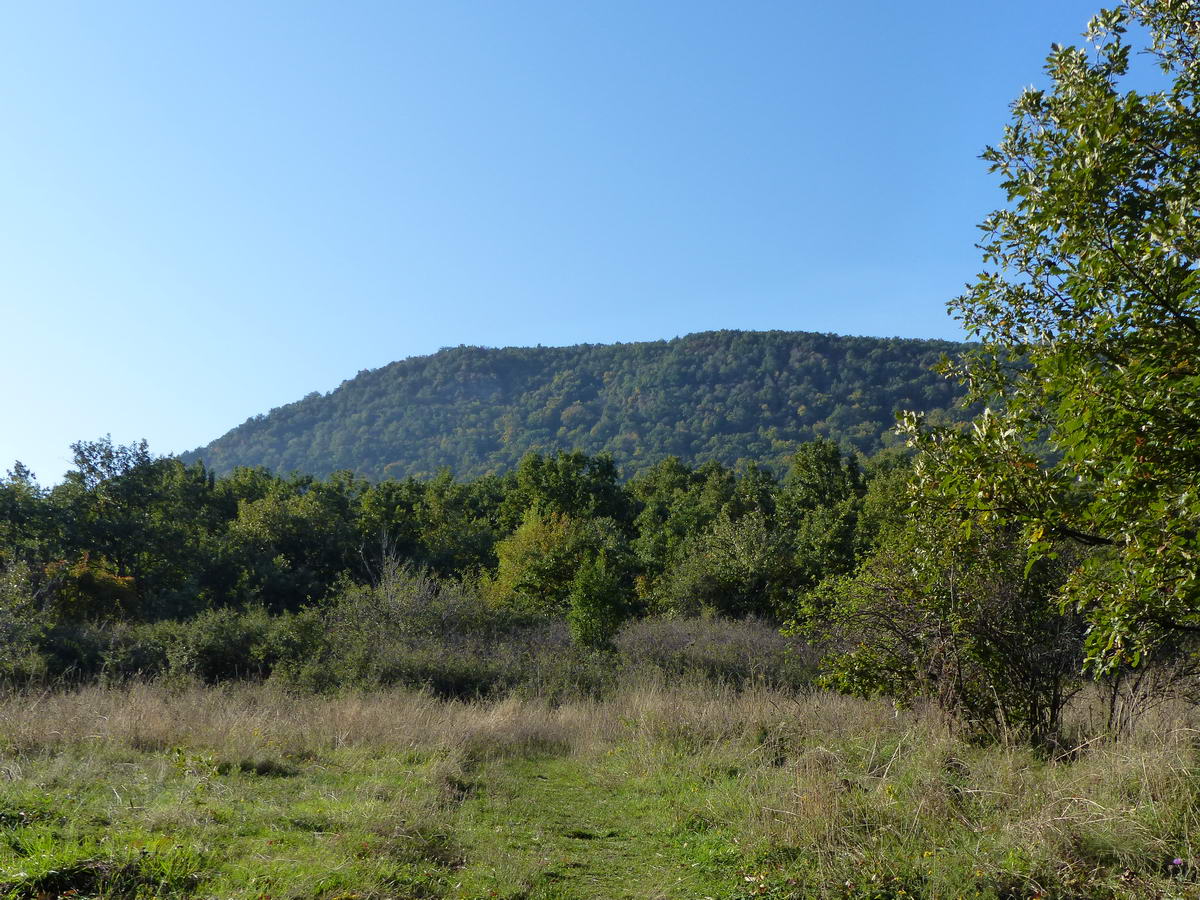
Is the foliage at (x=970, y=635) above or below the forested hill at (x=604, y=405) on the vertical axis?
below

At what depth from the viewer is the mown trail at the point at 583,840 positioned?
5.69m

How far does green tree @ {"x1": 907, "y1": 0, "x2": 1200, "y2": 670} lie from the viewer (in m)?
4.18

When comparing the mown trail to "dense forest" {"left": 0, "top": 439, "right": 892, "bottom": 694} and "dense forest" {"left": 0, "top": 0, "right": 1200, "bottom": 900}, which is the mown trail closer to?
"dense forest" {"left": 0, "top": 0, "right": 1200, "bottom": 900}

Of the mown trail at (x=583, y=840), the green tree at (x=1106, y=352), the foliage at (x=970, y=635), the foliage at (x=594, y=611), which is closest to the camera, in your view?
the green tree at (x=1106, y=352)

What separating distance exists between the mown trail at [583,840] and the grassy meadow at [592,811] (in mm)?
30

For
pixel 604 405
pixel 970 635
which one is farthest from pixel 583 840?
pixel 604 405

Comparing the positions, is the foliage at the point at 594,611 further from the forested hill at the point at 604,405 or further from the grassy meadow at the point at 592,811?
the forested hill at the point at 604,405

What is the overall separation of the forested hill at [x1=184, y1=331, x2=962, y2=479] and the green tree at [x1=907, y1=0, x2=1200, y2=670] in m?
73.6

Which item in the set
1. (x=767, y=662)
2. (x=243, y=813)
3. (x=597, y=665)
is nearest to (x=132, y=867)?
(x=243, y=813)

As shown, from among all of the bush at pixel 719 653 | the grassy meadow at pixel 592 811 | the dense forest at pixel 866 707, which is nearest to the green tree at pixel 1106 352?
the dense forest at pixel 866 707

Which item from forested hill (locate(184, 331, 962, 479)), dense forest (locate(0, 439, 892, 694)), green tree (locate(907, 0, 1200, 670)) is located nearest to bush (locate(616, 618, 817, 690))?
dense forest (locate(0, 439, 892, 694))

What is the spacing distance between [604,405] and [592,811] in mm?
104653

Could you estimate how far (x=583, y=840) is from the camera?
716 centimetres

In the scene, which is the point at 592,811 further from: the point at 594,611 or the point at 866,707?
the point at 594,611
